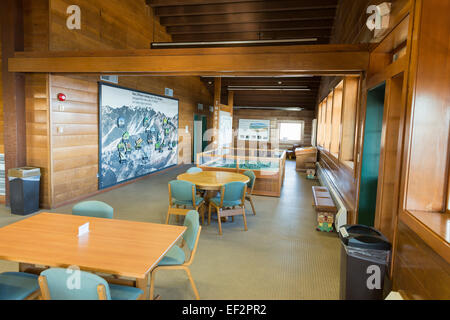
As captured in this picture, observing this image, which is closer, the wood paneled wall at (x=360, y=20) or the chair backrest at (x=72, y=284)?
the chair backrest at (x=72, y=284)

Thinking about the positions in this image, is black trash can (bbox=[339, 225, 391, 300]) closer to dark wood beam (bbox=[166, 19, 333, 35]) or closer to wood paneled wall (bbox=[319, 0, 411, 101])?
wood paneled wall (bbox=[319, 0, 411, 101])

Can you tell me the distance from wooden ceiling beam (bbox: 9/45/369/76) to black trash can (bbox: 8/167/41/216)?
1.69 m

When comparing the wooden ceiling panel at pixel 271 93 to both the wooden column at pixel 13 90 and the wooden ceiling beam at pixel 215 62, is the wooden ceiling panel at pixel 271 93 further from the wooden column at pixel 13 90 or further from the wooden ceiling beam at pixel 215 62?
the wooden column at pixel 13 90

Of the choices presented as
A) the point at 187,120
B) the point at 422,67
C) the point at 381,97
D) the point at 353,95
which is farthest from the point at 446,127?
the point at 187,120

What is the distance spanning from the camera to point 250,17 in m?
7.87

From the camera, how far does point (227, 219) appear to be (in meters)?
4.99

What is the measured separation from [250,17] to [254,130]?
804 cm

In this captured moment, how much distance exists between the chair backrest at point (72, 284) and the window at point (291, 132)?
14.4 meters

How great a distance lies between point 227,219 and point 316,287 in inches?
89.2

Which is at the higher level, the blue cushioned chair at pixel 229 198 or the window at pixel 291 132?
the window at pixel 291 132

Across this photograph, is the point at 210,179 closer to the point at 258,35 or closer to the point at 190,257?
the point at 190,257

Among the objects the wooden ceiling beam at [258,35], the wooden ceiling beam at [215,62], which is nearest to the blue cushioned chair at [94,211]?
the wooden ceiling beam at [215,62]

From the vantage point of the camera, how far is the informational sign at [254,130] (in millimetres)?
15398
